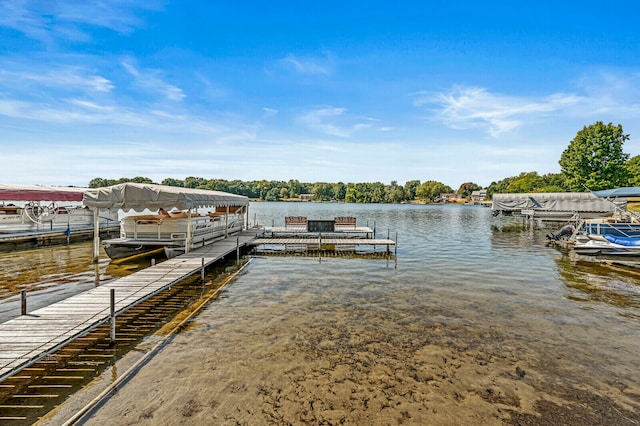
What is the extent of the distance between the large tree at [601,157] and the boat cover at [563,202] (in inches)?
567

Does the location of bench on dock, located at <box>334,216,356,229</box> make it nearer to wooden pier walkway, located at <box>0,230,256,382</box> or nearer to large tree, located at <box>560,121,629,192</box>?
wooden pier walkway, located at <box>0,230,256,382</box>

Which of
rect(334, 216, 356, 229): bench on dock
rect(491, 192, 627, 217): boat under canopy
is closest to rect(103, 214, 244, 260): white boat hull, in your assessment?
rect(334, 216, 356, 229): bench on dock

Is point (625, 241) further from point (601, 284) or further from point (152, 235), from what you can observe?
point (152, 235)

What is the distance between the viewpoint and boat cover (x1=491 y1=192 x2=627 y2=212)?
1753 inches

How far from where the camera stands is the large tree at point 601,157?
58.4 m

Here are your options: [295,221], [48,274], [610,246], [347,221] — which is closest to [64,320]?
[48,274]

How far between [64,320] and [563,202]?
56.8 m

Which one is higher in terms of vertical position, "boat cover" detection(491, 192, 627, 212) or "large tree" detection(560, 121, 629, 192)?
"large tree" detection(560, 121, 629, 192)

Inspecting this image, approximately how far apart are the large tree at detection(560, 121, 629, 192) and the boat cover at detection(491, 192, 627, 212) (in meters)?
14.4

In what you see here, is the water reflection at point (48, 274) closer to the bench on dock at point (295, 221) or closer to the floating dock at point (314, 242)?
the floating dock at point (314, 242)

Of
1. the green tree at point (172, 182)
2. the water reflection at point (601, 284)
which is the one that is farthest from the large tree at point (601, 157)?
the green tree at point (172, 182)

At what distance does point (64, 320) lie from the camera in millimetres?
7629

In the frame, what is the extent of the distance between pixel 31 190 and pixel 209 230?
618 inches

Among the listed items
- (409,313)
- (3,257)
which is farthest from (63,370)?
(3,257)
